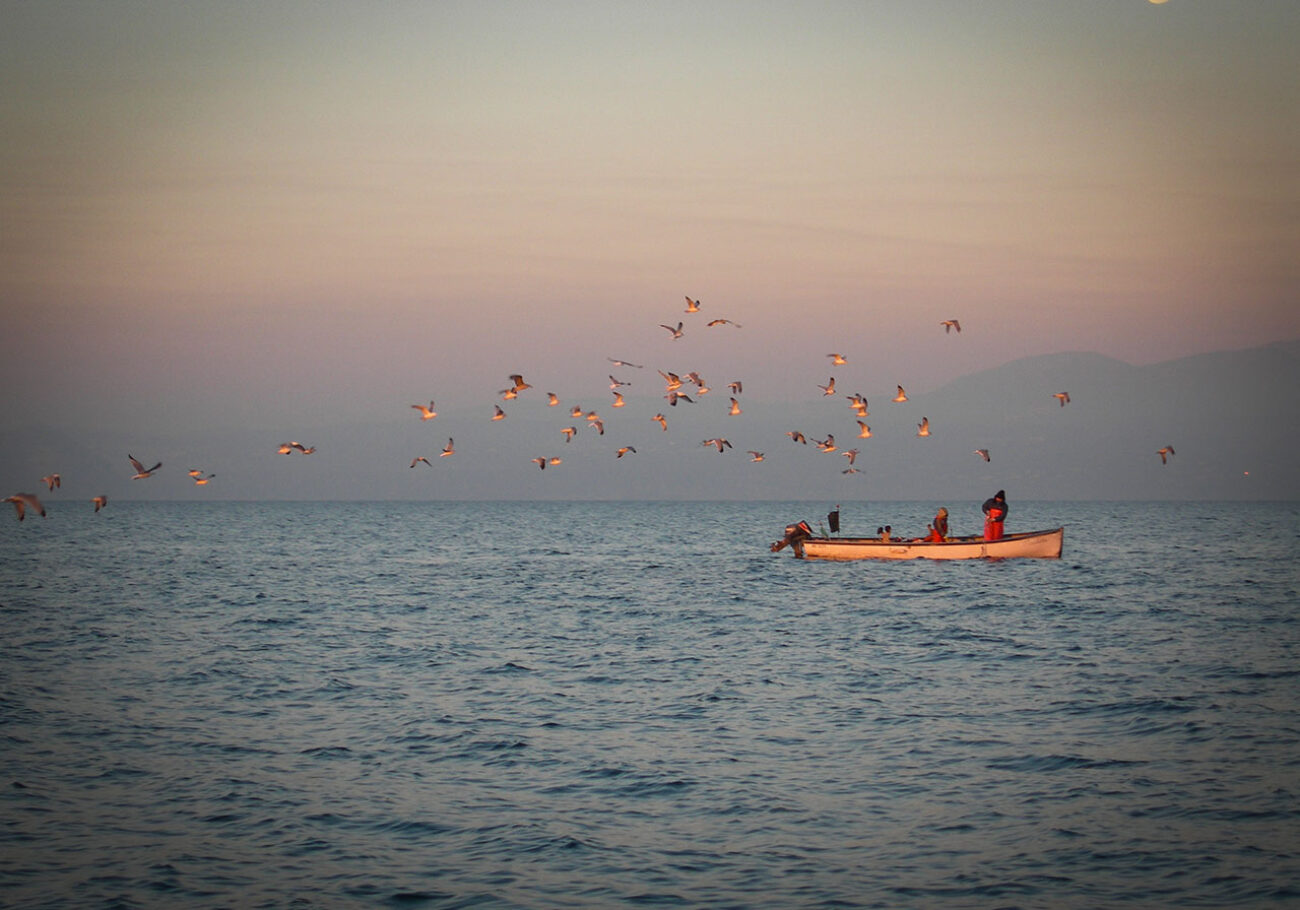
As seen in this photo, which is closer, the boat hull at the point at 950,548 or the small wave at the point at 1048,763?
the small wave at the point at 1048,763

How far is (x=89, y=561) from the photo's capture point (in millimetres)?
85688

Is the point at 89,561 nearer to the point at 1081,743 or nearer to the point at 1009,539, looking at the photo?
the point at 1009,539

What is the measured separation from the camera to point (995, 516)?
59.5 meters

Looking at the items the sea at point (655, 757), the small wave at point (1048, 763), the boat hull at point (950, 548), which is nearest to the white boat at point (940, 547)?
the boat hull at point (950, 548)

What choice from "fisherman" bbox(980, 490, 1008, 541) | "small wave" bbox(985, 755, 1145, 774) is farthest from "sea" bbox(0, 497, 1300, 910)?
"fisherman" bbox(980, 490, 1008, 541)

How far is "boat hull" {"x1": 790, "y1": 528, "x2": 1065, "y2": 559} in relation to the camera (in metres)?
61.0

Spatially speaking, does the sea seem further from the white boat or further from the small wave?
the white boat

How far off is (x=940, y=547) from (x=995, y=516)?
3.25 metres

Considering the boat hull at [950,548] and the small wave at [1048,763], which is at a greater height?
the boat hull at [950,548]

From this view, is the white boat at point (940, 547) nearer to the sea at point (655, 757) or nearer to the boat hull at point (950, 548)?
the boat hull at point (950, 548)

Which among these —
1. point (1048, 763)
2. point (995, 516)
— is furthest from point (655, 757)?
point (995, 516)

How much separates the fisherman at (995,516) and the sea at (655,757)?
11960 mm

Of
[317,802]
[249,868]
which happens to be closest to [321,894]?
[249,868]

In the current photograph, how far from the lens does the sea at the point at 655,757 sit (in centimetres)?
1570
